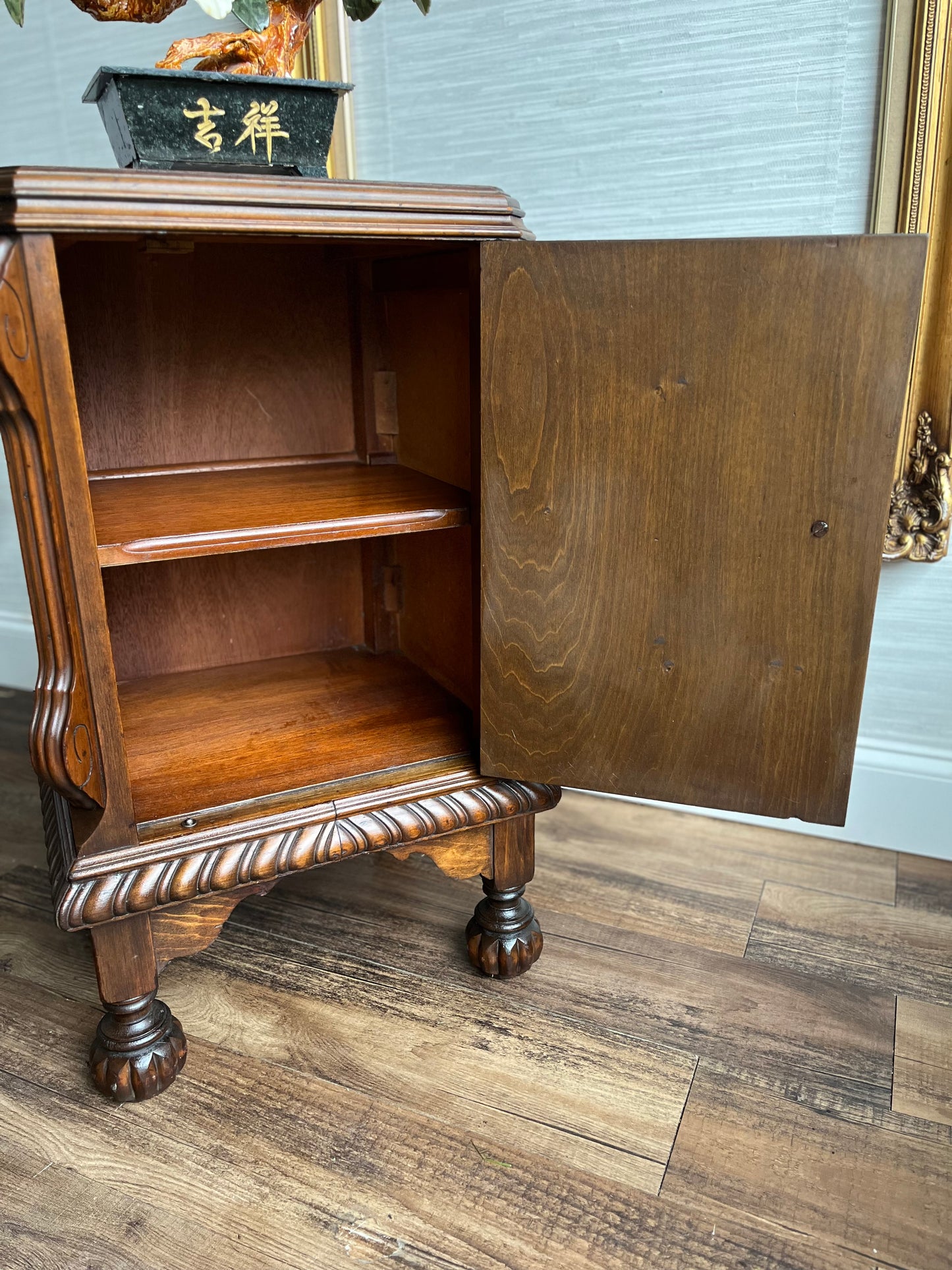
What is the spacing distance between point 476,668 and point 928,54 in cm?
93

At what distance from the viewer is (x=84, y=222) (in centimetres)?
80

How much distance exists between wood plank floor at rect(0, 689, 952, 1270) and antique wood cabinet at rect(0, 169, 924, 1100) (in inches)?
3.6

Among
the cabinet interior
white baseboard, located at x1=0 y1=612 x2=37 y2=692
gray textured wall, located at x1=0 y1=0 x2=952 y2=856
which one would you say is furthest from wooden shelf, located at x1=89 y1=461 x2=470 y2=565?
white baseboard, located at x1=0 y1=612 x2=37 y2=692

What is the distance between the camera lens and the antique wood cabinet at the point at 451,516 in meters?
0.84

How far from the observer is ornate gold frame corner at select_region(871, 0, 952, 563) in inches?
A: 46.5

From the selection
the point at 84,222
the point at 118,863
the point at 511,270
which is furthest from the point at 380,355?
the point at 118,863

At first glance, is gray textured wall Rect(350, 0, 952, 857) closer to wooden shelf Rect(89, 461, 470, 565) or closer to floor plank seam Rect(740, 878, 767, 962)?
floor plank seam Rect(740, 878, 767, 962)

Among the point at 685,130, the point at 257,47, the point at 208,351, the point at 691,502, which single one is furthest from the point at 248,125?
the point at 685,130

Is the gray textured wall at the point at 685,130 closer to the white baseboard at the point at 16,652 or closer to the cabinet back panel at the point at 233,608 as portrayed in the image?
the cabinet back panel at the point at 233,608

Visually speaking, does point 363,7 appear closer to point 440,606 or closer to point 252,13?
point 252,13

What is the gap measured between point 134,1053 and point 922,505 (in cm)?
119

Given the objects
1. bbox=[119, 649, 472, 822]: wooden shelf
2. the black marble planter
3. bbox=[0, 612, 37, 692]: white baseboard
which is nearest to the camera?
the black marble planter

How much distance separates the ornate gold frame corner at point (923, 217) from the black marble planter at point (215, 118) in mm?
708

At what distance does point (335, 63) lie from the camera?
1.52 meters
